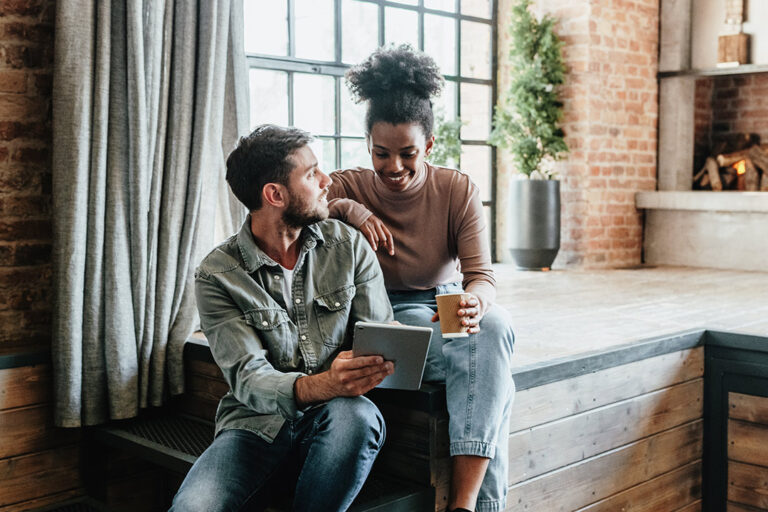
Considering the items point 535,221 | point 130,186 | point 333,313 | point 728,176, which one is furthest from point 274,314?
point 728,176

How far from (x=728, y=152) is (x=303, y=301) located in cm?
534

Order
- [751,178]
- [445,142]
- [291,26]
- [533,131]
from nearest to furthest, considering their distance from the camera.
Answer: [291,26], [445,142], [533,131], [751,178]

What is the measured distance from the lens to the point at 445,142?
5.77 metres

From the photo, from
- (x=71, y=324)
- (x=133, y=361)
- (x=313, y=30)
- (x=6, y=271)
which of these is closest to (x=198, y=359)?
(x=133, y=361)

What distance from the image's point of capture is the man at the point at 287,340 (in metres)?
1.93

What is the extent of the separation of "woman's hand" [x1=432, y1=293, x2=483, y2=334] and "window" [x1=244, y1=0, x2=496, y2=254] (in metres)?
2.38

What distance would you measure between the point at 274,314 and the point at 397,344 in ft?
1.29

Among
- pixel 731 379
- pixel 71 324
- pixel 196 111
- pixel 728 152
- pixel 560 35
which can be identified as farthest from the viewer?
pixel 728 152

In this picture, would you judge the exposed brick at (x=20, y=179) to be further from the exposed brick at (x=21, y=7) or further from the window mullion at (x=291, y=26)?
the window mullion at (x=291, y=26)

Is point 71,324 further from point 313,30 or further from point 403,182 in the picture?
point 313,30

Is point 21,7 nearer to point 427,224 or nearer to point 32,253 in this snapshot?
point 32,253

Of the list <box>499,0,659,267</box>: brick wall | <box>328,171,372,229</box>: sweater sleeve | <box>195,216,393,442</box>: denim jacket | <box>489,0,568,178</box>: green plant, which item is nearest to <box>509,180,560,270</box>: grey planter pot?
<box>489,0,568,178</box>: green plant

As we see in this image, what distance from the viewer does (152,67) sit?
2.75 m

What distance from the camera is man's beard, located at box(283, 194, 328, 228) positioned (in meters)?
2.13
